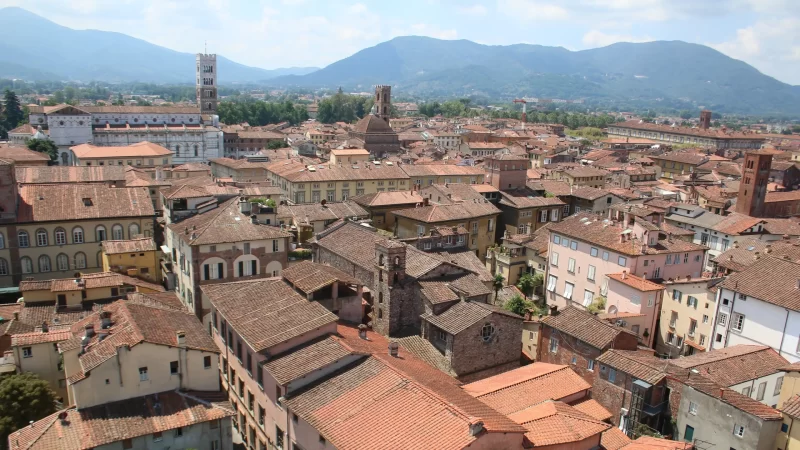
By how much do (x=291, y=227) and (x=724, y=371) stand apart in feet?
131

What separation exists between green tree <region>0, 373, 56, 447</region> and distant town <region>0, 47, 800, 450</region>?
90 millimetres

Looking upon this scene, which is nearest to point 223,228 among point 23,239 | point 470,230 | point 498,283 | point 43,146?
Answer: point 23,239

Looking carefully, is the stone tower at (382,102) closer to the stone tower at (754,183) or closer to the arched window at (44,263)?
the stone tower at (754,183)

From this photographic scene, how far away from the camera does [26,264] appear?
163ft

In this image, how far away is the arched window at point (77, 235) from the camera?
51281 millimetres

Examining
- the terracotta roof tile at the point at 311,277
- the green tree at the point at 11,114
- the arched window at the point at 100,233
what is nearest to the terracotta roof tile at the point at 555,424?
the terracotta roof tile at the point at 311,277

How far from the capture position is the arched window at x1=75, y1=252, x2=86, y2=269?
51594 mm

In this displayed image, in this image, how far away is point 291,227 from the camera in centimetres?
5922

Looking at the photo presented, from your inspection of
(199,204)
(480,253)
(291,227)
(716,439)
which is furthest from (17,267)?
(716,439)

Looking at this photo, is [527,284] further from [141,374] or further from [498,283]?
[141,374]

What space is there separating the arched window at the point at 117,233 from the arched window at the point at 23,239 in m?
6.46

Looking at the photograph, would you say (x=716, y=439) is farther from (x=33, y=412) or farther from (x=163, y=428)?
(x=33, y=412)

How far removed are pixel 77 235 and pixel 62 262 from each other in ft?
8.63

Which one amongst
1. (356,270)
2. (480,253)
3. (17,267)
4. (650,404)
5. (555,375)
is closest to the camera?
(650,404)
